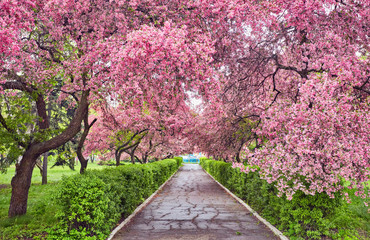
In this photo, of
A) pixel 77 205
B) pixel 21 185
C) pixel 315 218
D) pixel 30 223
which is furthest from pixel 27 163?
pixel 315 218

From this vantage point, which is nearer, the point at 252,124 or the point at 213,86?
the point at 213,86

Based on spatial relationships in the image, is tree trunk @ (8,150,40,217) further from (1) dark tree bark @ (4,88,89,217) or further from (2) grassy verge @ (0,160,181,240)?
(2) grassy verge @ (0,160,181,240)

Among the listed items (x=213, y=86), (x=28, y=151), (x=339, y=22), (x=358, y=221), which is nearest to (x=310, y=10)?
(x=339, y=22)

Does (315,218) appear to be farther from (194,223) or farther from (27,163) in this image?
(27,163)

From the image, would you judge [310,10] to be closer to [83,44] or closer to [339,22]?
[339,22]

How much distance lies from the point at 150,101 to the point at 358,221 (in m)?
6.66

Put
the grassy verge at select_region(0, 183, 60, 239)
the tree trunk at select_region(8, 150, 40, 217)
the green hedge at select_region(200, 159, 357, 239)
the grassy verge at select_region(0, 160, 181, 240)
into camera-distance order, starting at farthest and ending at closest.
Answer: the tree trunk at select_region(8, 150, 40, 217) → the grassy verge at select_region(0, 183, 60, 239) → the green hedge at select_region(200, 159, 357, 239) → the grassy verge at select_region(0, 160, 181, 240)

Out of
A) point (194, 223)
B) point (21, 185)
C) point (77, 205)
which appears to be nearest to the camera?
point (77, 205)

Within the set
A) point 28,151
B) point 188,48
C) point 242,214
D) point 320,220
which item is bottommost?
point 242,214

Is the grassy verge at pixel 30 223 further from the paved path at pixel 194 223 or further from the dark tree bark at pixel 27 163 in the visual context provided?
the paved path at pixel 194 223

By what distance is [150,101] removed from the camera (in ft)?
22.6

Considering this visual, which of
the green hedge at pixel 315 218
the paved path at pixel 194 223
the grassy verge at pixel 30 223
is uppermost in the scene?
the green hedge at pixel 315 218

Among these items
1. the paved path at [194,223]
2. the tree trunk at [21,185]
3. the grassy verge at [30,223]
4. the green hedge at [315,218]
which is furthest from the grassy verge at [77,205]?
the green hedge at [315,218]

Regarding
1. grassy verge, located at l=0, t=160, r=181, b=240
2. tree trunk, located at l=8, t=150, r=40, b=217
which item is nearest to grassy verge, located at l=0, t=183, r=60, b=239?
grassy verge, located at l=0, t=160, r=181, b=240
